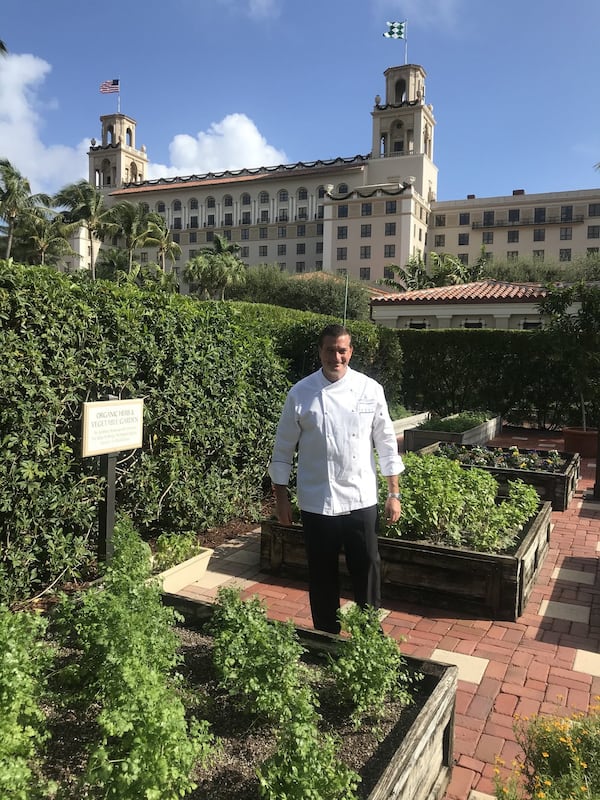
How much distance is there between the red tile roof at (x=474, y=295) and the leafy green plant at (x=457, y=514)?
15.3 meters

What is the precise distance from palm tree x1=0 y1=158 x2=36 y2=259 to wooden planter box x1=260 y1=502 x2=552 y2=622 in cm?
5290

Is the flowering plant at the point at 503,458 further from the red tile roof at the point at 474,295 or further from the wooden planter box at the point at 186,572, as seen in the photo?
the red tile roof at the point at 474,295

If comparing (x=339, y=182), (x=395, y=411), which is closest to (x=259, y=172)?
(x=339, y=182)

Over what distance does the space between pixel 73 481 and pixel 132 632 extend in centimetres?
215

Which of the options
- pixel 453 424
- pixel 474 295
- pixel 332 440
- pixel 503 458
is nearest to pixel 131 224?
pixel 474 295

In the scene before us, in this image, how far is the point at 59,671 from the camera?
2.45 metres

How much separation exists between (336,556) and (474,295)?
1873 cm

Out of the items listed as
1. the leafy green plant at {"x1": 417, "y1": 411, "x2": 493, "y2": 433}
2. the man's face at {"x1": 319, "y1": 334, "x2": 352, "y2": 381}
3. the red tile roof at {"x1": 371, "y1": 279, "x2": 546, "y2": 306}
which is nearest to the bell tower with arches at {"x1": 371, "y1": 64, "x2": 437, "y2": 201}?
the red tile roof at {"x1": 371, "y1": 279, "x2": 546, "y2": 306}

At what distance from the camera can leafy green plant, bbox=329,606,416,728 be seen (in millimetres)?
2430

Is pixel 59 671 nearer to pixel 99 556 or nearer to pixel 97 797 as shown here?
pixel 97 797

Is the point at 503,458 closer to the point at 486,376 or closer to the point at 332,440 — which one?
the point at 332,440

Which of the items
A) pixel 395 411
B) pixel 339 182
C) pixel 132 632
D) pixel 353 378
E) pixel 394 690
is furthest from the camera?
pixel 339 182

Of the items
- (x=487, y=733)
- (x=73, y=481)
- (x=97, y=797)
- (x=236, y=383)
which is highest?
(x=236, y=383)

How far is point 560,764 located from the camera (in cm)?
205
